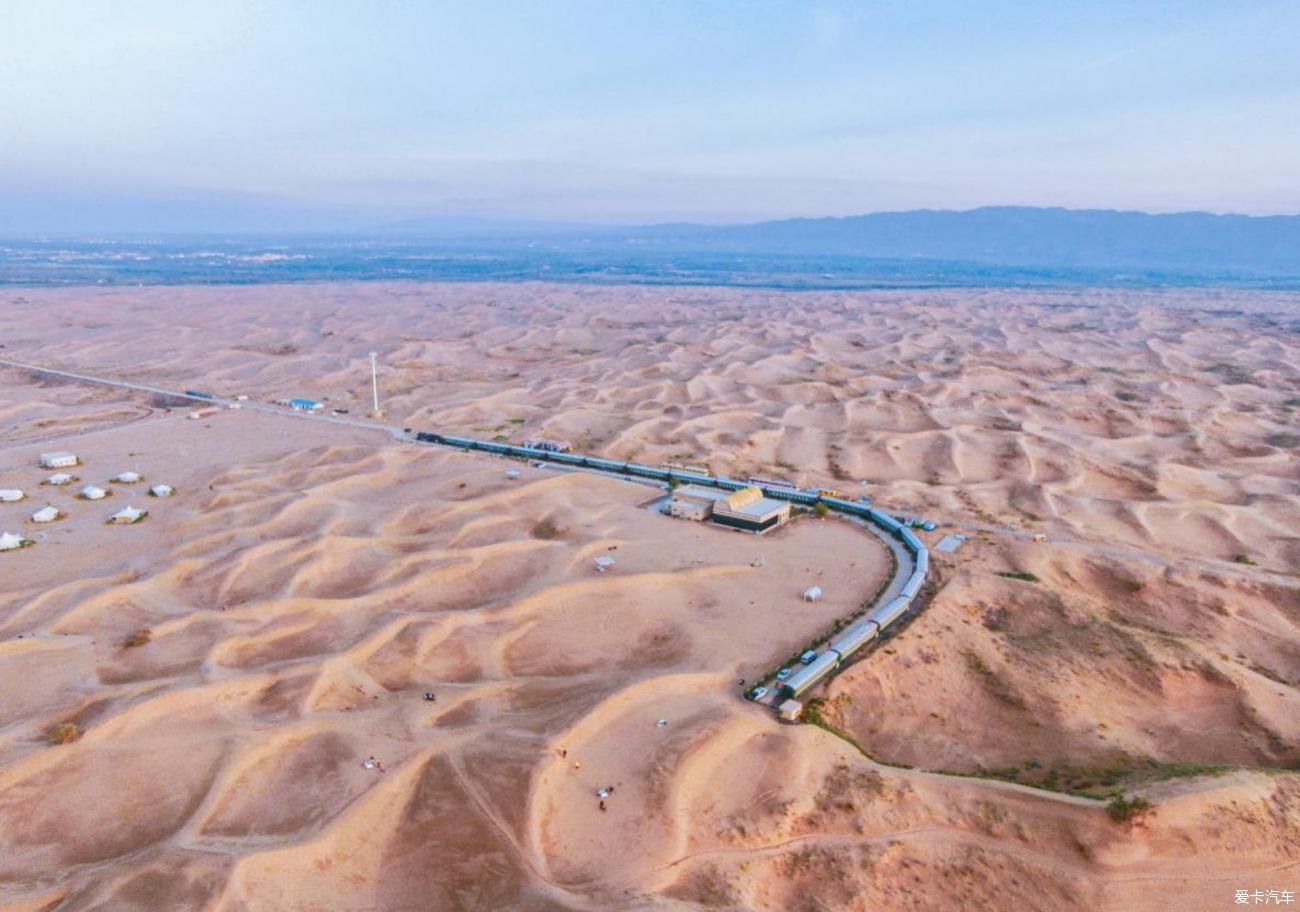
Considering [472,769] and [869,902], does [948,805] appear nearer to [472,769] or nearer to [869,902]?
[869,902]

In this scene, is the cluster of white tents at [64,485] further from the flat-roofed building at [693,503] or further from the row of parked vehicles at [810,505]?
the flat-roofed building at [693,503]

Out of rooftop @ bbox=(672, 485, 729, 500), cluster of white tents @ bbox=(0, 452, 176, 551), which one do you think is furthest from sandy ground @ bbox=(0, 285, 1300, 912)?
rooftop @ bbox=(672, 485, 729, 500)

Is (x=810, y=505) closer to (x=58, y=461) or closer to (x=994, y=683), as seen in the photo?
(x=994, y=683)

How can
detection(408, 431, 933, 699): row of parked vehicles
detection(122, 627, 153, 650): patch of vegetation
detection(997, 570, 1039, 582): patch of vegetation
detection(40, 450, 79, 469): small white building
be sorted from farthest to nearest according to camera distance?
detection(40, 450, 79, 469): small white building → detection(997, 570, 1039, 582): patch of vegetation → detection(122, 627, 153, 650): patch of vegetation → detection(408, 431, 933, 699): row of parked vehicles

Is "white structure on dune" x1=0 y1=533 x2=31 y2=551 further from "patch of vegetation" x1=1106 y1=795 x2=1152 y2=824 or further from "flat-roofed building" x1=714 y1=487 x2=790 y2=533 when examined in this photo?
"patch of vegetation" x1=1106 y1=795 x2=1152 y2=824

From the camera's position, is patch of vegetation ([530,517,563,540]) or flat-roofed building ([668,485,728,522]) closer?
patch of vegetation ([530,517,563,540])

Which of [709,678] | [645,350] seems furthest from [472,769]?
[645,350]
